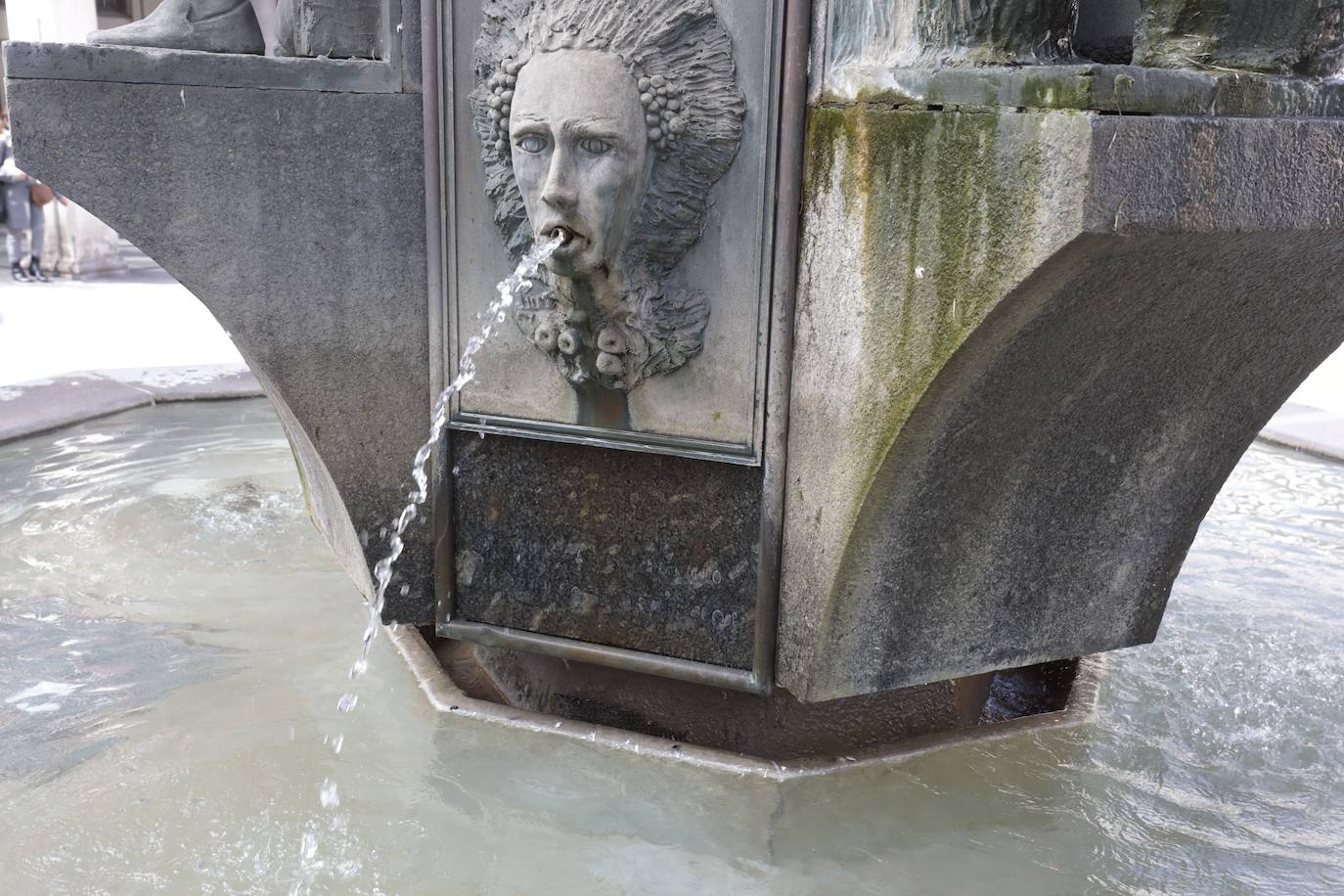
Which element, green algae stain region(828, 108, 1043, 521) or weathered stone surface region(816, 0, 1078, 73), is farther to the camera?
weathered stone surface region(816, 0, 1078, 73)

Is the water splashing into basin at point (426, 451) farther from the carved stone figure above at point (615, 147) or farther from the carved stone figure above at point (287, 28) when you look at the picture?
the carved stone figure above at point (287, 28)

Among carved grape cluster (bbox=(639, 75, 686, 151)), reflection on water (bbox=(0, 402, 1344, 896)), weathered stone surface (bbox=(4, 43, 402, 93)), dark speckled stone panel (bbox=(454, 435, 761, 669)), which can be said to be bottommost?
reflection on water (bbox=(0, 402, 1344, 896))

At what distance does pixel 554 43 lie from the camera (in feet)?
8.07

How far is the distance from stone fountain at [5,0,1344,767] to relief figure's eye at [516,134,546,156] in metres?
0.02

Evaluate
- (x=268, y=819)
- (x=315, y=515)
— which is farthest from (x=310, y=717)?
(x=315, y=515)

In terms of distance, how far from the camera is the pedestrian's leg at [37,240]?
1185 centimetres

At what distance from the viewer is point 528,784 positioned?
8.50 feet

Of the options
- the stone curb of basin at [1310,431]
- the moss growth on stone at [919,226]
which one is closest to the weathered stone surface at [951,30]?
the moss growth on stone at [919,226]

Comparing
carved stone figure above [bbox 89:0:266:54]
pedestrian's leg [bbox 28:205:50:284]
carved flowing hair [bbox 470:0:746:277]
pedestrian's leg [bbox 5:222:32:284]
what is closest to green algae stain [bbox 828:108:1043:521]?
carved flowing hair [bbox 470:0:746:277]

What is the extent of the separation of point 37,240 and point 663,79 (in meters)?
11.1

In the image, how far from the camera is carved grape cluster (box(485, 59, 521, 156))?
2.53 metres

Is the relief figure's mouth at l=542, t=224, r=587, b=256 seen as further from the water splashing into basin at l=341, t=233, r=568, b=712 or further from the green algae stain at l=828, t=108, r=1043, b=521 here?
the green algae stain at l=828, t=108, r=1043, b=521

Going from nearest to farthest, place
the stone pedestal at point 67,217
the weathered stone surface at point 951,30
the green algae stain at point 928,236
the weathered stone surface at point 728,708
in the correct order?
the green algae stain at point 928,236, the weathered stone surface at point 951,30, the weathered stone surface at point 728,708, the stone pedestal at point 67,217

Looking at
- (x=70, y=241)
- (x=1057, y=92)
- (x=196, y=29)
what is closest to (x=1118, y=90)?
(x=1057, y=92)
